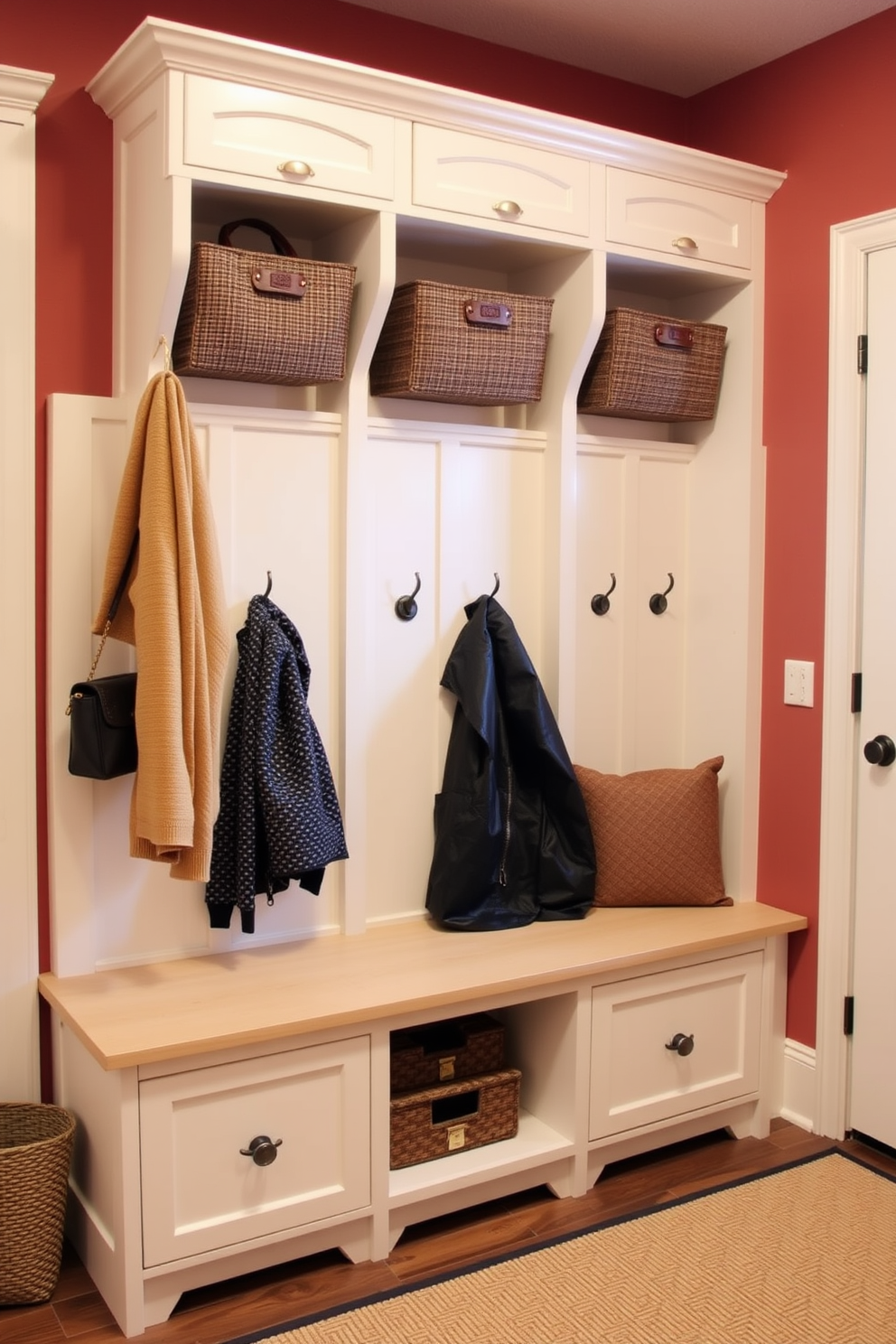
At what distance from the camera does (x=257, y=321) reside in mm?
2486

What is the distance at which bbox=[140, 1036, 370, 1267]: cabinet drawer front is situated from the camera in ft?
7.34

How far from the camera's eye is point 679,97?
3402 millimetres

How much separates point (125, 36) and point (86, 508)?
0.98 metres

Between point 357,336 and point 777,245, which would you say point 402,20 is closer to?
point 357,336

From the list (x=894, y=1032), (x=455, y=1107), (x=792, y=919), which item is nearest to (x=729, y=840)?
(x=792, y=919)

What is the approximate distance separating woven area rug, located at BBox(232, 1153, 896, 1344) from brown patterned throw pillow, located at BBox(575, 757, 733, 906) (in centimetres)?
70

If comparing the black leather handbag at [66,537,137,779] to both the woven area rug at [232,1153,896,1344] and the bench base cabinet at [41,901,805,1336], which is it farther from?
the woven area rug at [232,1153,896,1344]

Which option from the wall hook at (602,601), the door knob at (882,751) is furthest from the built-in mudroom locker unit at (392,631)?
the door knob at (882,751)

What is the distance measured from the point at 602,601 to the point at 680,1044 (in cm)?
108

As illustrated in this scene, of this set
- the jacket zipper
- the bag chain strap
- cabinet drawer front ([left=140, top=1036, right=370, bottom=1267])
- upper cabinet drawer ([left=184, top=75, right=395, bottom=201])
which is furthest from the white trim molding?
the bag chain strap

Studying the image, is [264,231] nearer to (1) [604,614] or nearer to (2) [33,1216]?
(1) [604,614]

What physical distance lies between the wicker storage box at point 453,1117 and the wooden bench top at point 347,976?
0.25 meters

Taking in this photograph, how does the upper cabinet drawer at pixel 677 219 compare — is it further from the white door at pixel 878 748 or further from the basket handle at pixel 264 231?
the basket handle at pixel 264 231

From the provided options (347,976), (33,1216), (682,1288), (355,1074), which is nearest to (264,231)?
(347,976)
